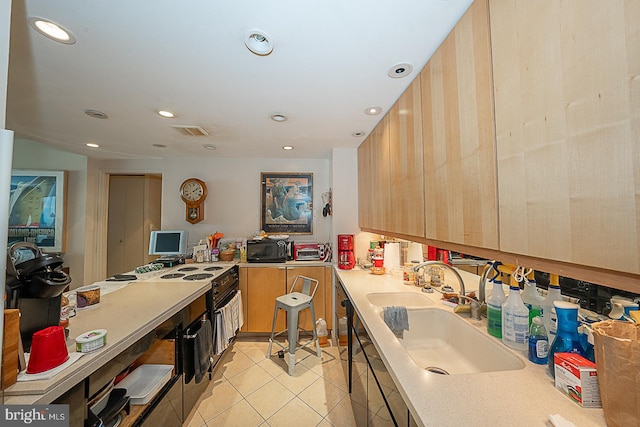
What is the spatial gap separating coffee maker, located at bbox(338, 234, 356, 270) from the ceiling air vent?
179 cm

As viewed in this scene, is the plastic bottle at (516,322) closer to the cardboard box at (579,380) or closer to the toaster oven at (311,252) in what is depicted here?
the cardboard box at (579,380)

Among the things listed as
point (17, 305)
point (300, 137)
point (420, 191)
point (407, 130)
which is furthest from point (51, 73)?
point (420, 191)

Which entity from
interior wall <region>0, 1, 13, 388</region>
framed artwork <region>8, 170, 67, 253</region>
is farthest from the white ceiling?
framed artwork <region>8, 170, 67, 253</region>

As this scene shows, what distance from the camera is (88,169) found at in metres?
3.17

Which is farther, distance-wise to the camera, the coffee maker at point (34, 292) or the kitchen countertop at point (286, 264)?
the kitchen countertop at point (286, 264)

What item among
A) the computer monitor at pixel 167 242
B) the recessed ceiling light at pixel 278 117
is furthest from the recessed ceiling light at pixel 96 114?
the computer monitor at pixel 167 242

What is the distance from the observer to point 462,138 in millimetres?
987

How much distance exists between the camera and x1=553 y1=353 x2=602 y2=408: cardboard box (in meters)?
0.66

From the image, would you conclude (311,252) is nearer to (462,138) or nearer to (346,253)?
(346,253)

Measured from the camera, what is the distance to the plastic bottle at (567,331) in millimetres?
763

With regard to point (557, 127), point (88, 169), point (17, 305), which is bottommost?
point (17, 305)

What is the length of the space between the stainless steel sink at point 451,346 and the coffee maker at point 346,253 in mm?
1167

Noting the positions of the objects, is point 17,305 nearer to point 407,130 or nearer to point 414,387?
point 414,387

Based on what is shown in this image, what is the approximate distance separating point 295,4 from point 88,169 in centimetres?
378
